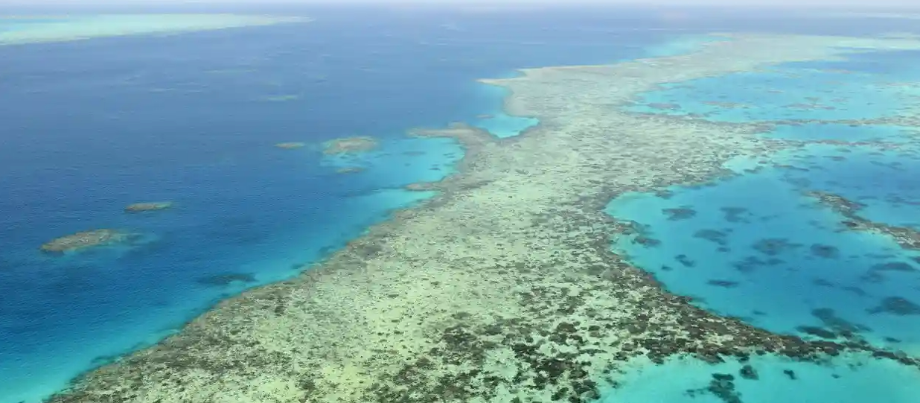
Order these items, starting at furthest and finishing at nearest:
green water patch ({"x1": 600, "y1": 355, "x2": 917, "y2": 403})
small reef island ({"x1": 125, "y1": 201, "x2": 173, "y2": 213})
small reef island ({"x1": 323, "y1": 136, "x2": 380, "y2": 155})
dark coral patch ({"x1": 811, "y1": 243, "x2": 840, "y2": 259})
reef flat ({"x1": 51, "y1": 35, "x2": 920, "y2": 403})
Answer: small reef island ({"x1": 323, "y1": 136, "x2": 380, "y2": 155}) < small reef island ({"x1": 125, "y1": 201, "x2": 173, "y2": 213}) < dark coral patch ({"x1": 811, "y1": 243, "x2": 840, "y2": 259}) < reef flat ({"x1": 51, "y1": 35, "x2": 920, "y2": 403}) < green water patch ({"x1": 600, "y1": 355, "x2": 917, "y2": 403})

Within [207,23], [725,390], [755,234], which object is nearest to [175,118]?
[755,234]

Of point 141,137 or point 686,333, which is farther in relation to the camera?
point 141,137

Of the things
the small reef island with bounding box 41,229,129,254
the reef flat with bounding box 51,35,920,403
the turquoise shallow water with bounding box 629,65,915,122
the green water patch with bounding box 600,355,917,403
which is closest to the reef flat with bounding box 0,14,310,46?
the small reef island with bounding box 41,229,129,254

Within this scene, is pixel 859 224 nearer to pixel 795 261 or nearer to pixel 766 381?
pixel 795 261

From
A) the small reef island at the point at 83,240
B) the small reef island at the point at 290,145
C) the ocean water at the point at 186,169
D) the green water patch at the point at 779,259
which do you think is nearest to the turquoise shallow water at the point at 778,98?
the ocean water at the point at 186,169

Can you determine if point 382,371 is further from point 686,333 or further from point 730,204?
point 730,204

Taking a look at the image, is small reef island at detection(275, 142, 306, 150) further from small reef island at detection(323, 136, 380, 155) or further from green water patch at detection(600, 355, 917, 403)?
green water patch at detection(600, 355, 917, 403)
